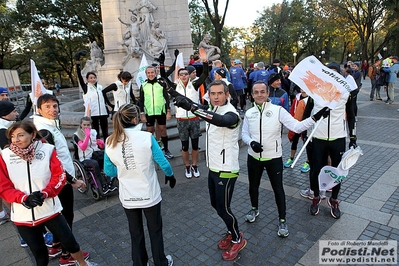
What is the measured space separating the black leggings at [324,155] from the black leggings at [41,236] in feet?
10.7

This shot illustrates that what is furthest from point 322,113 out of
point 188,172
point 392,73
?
point 392,73

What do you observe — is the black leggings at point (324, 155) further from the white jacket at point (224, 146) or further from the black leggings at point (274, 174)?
the white jacket at point (224, 146)

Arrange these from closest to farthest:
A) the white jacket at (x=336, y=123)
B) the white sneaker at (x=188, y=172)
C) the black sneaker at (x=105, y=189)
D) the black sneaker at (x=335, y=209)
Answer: the white jacket at (x=336, y=123)
the black sneaker at (x=335, y=209)
the black sneaker at (x=105, y=189)
the white sneaker at (x=188, y=172)

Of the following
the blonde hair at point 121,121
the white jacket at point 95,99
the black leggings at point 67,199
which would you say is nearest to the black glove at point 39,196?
the blonde hair at point 121,121

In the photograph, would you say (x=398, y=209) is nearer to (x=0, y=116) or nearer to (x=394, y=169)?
(x=394, y=169)

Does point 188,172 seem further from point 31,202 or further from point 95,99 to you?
point 31,202

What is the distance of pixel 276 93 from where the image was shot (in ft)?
18.8

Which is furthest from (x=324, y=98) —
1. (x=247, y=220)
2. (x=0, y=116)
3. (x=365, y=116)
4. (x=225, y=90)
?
(x=365, y=116)

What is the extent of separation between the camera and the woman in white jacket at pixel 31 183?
Answer: 2516mm

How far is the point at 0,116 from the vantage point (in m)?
3.37

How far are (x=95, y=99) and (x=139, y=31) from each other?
8.43 m

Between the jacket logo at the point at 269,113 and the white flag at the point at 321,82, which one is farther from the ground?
the white flag at the point at 321,82

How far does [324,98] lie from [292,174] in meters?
2.50

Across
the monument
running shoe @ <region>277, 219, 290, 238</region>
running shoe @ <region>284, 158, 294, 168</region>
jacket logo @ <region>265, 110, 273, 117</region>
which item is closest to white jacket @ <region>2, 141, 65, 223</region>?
jacket logo @ <region>265, 110, 273, 117</region>
